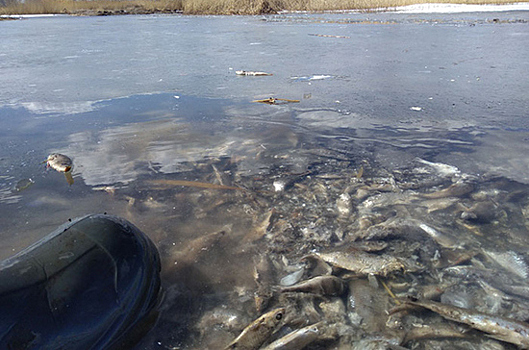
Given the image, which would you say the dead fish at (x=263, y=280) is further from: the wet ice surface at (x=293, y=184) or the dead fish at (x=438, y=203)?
the dead fish at (x=438, y=203)

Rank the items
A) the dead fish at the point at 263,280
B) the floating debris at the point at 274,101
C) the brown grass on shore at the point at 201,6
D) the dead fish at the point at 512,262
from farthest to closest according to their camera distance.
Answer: the brown grass on shore at the point at 201,6 → the floating debris at the point at 274,101 → the dead fish at the point at 512,262 → the dead fish at the point at 263,280

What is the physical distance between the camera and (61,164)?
3.32 meters

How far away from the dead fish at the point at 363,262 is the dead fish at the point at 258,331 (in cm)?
54

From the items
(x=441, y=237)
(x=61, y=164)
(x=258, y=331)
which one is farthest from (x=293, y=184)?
(x=61, y=164)

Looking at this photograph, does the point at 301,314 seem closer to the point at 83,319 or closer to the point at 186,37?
the point at 83,319

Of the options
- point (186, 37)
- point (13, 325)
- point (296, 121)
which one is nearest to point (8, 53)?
point (186, 37)

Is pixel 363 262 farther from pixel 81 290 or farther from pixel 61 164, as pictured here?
pixel 61 164

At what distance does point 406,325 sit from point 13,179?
3338 millimetres

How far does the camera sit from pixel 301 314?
71.4 inches

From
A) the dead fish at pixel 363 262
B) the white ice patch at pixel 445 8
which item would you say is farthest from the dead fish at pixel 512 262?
the white ice patch at pixel 445 8

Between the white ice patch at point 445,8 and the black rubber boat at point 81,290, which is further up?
the white ice patch at point 445,8

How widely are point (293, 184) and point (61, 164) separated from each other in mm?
2171

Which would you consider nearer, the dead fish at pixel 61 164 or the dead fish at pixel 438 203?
the dead fish at pixel 438 203

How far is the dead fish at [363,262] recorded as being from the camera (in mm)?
2061
